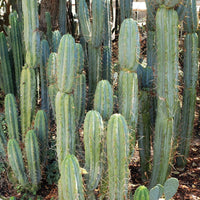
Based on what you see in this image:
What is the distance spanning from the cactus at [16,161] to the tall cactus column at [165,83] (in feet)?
4.37

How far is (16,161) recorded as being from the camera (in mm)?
3732

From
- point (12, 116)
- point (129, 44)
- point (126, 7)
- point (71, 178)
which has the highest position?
point (126, 7)

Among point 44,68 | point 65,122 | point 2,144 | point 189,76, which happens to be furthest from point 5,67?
point 189,76

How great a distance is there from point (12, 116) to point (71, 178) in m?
1.38

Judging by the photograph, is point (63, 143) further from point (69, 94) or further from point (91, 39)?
point (91, 39)

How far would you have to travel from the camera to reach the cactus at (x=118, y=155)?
2.73 meters

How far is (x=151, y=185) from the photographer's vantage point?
12.2 feet

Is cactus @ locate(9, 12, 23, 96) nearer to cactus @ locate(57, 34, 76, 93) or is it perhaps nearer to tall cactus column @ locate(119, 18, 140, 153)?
cactus @ locate(57, 34, 76, 93)

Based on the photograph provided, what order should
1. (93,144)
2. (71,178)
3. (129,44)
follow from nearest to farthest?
(71,178) < (93,144) < (129,44)

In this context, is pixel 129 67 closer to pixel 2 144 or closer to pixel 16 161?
pixel 16 161

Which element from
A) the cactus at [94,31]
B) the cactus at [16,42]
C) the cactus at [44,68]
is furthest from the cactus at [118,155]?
the cactus at [16,42]

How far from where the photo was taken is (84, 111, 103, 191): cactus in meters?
2.87

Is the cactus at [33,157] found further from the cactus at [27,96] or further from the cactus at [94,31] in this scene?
the cactus at [94,31]

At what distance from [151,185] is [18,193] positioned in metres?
1.44
